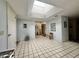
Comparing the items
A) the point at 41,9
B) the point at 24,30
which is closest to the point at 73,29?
the point at 41,9

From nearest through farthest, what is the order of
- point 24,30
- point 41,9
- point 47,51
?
point 47,51 → point 41,9 → point 24,30

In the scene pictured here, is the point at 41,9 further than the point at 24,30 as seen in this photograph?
No

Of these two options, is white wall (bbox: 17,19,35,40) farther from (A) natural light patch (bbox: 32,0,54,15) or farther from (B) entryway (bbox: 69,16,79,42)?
(B) entryway (bbox: 69,16,79,42)

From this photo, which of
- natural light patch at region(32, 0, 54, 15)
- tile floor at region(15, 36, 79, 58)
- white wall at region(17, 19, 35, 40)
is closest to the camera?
tile floor at region(15, 36, 79, 58)

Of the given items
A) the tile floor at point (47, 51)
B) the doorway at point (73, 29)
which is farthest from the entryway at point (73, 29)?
the tile floor at point (47, 51)

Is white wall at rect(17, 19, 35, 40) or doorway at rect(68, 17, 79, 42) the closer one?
white wall at rect(17, 19, 35, 40)

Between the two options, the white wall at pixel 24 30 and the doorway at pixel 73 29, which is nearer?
the white wall at pixel 24 30

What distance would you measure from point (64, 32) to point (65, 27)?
52cm

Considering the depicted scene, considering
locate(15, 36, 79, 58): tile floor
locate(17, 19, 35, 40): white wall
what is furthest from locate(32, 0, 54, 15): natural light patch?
locate(15, 36, 79, 58): tile floor

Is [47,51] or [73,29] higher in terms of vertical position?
[73,29]

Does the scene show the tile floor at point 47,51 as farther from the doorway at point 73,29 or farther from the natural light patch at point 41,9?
the natural light patch at point 41,9

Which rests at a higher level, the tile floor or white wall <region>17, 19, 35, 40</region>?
white wall <region>17, 19, 35, 40</region>

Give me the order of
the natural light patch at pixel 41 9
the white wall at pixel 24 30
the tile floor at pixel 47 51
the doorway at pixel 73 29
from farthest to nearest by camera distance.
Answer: the doorway at pixel 73 29 < the white wall at pixel 24 30 < the natural light patch at pixel 41 9 < the tile floor at pixel 47 51

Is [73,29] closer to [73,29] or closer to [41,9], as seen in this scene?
[73,29]
